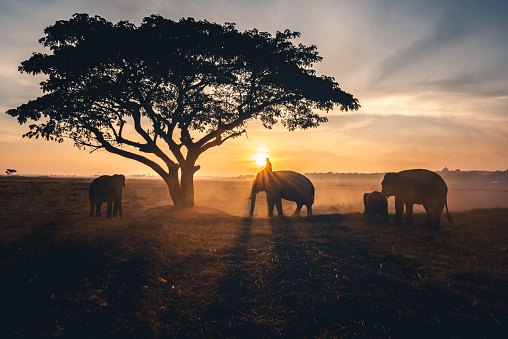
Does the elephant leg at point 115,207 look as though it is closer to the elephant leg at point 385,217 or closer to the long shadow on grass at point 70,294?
the long shadow on grass at point 70,294

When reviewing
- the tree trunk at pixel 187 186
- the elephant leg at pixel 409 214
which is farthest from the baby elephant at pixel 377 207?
the tree trunk at pixel 187 186

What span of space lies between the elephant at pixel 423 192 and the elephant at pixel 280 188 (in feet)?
18.0

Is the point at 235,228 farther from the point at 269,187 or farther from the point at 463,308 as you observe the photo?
the point at 463,308

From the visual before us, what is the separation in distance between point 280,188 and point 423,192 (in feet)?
22.3

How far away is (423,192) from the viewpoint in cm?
899

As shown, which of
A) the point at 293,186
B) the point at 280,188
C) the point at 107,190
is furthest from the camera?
the point at 293,186

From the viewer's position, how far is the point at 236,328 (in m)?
3.23

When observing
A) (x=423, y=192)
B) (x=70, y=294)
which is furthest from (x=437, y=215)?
(x=70, y=294)

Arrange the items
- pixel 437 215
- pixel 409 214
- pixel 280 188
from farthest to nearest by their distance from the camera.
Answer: pixel 280 188, pixel 409 214, pixel 437 215

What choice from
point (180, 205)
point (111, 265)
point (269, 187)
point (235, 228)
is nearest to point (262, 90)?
point (269, 187)

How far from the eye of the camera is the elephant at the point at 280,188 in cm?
1375

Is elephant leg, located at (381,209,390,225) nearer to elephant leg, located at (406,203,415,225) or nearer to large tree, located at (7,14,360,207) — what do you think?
elephant leg, located at (406,203,415,225)

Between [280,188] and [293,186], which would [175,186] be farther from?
[293,186]

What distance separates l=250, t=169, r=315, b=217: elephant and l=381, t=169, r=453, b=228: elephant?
5.49 meters
